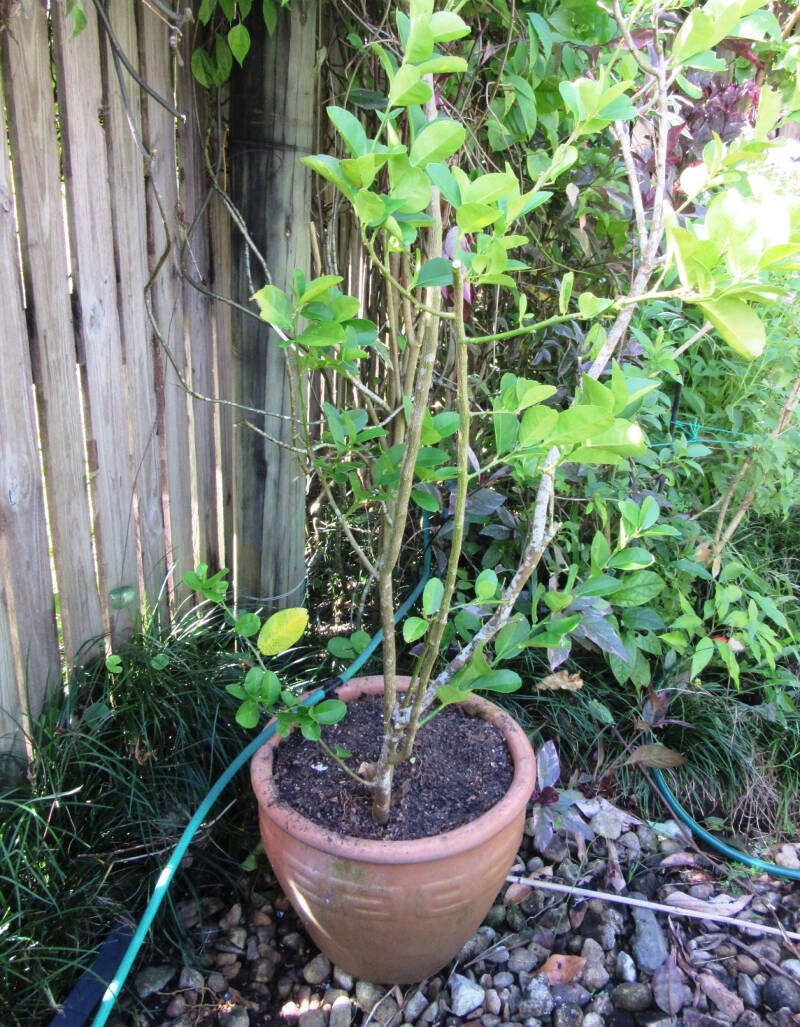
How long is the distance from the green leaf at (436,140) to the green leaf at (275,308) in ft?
0.95

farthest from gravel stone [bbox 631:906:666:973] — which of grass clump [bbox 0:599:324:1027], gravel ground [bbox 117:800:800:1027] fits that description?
grass clump [bbox 0:599:324:1027]

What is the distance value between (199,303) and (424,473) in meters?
1.08

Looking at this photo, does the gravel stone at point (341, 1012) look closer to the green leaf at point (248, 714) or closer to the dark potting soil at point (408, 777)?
the dark potting soil at point (408, 777)

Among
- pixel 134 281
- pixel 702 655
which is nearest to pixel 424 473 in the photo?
pixel 134 281

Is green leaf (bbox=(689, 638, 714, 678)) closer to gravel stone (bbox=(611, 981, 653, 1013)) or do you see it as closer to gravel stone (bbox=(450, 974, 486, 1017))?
gravel stone (bbox=(611, 981, 653, 1013))

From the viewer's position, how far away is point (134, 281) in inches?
71.2

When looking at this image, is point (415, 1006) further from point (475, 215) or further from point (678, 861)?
point (475, 215)

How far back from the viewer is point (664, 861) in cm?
193

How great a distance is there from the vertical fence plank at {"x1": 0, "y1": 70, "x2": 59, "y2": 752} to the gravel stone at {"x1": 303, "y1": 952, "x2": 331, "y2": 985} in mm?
753

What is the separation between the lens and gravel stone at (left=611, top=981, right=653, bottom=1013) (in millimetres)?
1559

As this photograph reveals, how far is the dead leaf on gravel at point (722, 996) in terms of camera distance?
1573mm

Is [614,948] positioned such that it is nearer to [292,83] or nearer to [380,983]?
[380,983]

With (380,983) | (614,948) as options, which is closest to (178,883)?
(380,983)

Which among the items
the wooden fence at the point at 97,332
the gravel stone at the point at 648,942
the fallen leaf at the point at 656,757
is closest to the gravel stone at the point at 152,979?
the wooden fence at the point at 97,332
